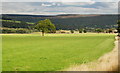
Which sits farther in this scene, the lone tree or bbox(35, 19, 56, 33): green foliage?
bbox(35, 19, 56, 33): green foliage

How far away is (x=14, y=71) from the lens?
63.2ft

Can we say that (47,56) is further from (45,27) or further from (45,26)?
(45,26)

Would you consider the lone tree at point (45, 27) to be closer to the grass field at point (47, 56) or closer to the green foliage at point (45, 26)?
the green foliage at point (45, 26)

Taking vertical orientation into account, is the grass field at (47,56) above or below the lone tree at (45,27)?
above

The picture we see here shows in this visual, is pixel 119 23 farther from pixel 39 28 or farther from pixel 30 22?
→ pixel 30 22

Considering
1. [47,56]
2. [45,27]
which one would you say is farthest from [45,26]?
[47,56]

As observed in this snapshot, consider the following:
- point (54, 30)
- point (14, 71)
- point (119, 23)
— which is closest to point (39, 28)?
point (54, 30)

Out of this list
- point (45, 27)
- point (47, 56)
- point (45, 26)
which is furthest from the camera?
point (45, 26)

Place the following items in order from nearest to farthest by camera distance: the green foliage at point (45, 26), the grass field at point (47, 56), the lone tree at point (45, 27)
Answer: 1. the grass field at point (47, 56)
2. the lone tree at point (45, 27)
3. the green foliage at point (45, 26)

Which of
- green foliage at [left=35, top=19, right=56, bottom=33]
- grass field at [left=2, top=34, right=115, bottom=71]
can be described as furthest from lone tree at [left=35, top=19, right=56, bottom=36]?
grass field at [left=2, top=34, right=115, bottom=71]

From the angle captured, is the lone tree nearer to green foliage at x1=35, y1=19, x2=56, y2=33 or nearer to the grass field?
green foliage at x1=35, y1=19, x2=56, y2=33

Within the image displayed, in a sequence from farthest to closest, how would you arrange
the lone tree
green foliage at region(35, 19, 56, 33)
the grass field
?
green foliage at region(35, 19, 56, 33)
the lone tree
the grass field

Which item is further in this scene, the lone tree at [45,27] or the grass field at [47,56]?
the lone tree at [45,27]

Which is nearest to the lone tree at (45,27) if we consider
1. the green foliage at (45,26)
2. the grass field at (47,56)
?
the green foliage at (45,26)
